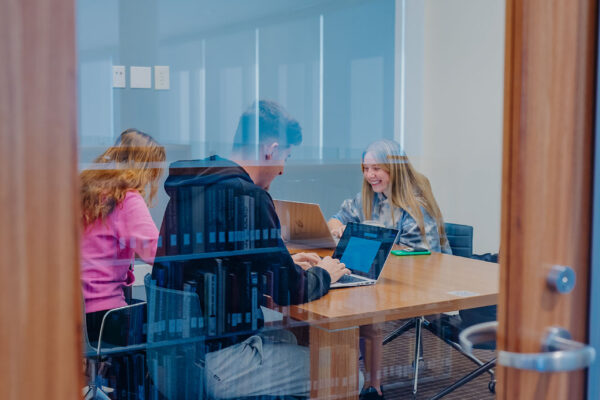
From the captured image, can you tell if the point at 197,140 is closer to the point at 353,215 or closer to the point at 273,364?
the point at 353,215

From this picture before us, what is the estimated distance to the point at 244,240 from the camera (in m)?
2.00

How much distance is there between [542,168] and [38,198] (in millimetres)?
723

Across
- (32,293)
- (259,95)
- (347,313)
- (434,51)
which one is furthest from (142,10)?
(32,293)

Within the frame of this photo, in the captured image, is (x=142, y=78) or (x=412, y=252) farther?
(x=412, y=252)

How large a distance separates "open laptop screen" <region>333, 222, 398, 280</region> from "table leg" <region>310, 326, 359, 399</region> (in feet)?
1.09

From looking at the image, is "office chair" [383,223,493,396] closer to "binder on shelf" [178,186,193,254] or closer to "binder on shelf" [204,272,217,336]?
"binder on shelf" [204,272,217,336]

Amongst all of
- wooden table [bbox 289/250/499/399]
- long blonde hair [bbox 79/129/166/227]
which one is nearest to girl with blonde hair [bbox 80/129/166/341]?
long blonde hair [bbox 79/129/166/227]

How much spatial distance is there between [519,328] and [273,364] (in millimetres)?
1112

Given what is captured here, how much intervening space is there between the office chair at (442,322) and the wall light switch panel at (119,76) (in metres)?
0.93

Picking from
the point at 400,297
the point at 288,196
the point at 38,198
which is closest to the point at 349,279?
the point at 400,297

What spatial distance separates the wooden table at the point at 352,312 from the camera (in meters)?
2.01

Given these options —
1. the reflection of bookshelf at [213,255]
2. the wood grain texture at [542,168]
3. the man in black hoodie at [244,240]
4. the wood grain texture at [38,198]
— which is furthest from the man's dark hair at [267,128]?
the wood grain texture at [38,198]

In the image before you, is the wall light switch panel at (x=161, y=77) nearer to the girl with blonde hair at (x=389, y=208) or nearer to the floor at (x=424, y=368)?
the girl with blonde hair at (x=389, y=208)

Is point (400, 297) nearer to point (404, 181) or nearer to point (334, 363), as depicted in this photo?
point (334, 363)
